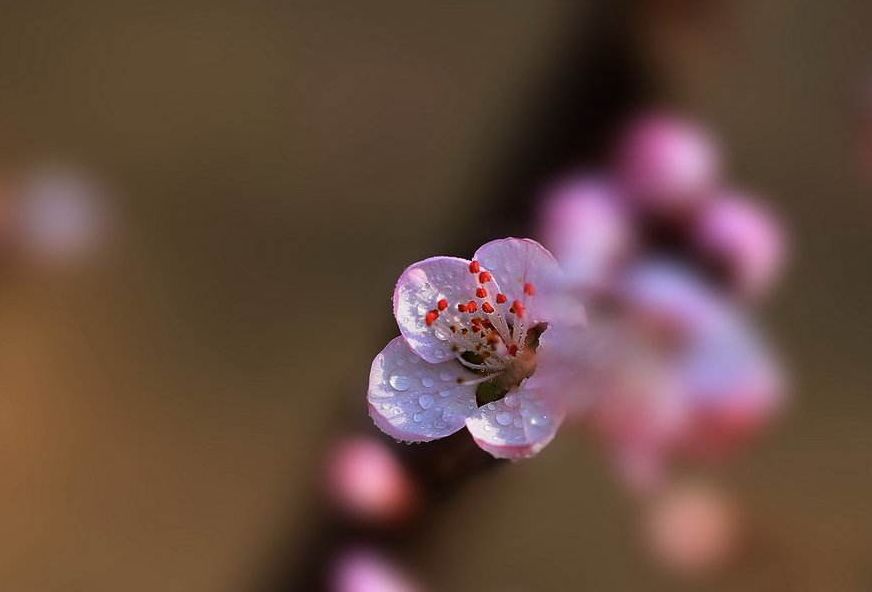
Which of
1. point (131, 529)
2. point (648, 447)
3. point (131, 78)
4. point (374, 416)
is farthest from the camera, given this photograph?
point (131, 78)

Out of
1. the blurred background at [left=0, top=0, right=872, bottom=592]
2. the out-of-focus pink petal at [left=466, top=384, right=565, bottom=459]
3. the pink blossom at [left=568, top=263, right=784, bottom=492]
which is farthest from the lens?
the blurred background at [left=0, top=0, right=872, bottom=592]

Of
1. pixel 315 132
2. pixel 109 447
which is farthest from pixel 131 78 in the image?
pixel 109 447

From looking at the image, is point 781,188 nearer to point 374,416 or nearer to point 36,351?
point 374,416

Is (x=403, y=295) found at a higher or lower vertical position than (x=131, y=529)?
higher

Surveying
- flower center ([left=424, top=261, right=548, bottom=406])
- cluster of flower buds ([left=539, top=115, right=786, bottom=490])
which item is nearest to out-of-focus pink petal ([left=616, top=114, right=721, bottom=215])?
cluster of flower buds ([left=539, top=115, right=786, bottom=490])

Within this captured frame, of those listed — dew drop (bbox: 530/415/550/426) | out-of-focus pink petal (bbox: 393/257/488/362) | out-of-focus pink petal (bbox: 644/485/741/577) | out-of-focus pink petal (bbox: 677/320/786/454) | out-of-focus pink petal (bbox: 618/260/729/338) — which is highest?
out-of-focus pink petal (bbox: 393/257/488/362)

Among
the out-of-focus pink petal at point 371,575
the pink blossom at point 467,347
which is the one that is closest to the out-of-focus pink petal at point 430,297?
the pink blossom at point 467,347

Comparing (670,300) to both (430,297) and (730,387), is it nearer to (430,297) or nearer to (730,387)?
(730,387)

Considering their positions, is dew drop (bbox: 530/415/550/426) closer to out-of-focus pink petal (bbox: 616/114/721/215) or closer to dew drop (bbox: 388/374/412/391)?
dew drop (bbox: 388/374/412/391)
